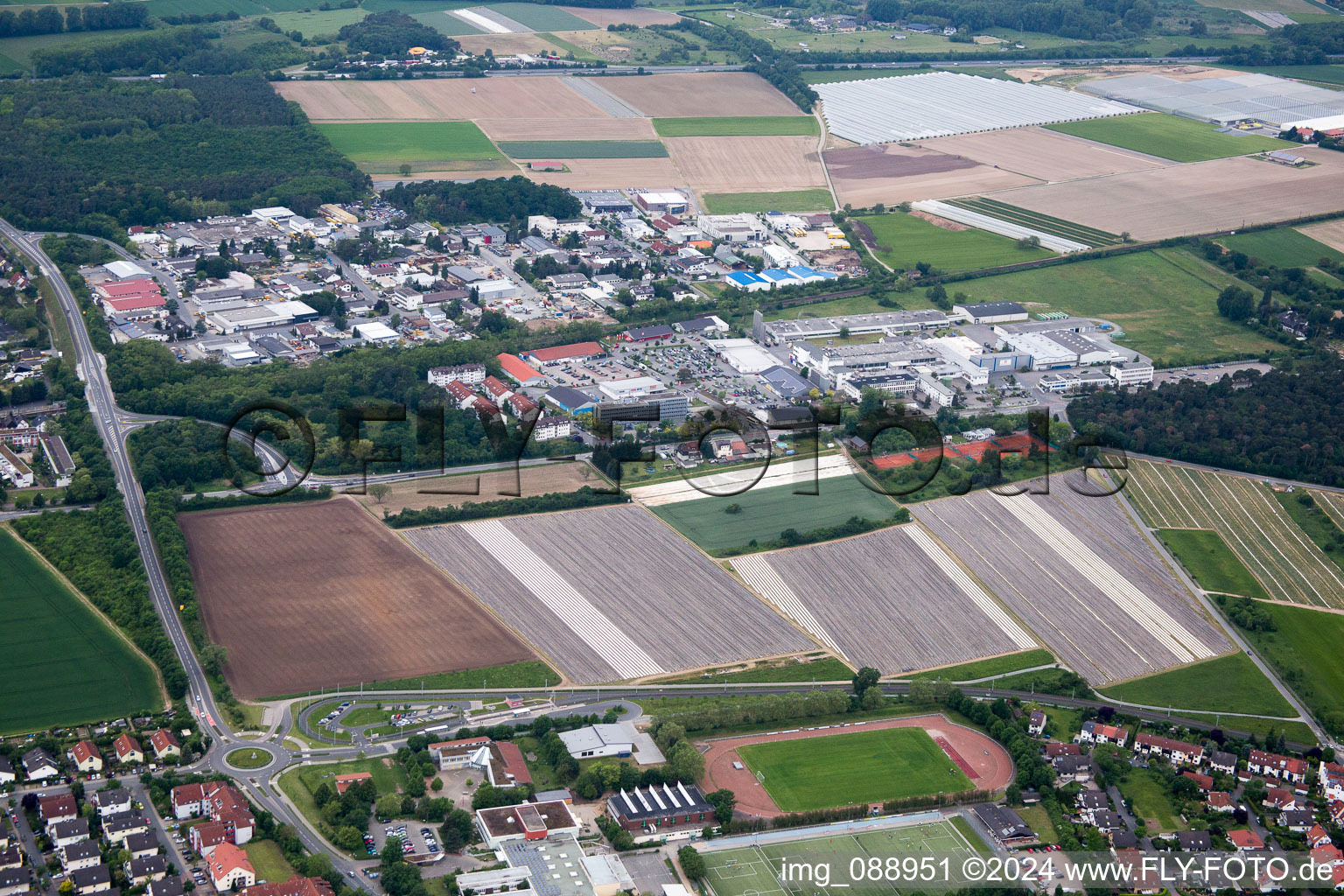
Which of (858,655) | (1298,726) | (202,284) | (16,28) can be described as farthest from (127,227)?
(1298,726)

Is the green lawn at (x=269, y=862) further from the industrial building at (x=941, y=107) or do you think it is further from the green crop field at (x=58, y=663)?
the industrial building at (x=941, y=107)

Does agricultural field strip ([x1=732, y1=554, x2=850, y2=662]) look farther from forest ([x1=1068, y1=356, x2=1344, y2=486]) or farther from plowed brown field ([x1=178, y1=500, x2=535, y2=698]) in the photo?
forest ([x1=1068, y1=356, x2=1344, y2=486])

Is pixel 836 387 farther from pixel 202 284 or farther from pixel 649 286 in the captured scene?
pixel 202 284

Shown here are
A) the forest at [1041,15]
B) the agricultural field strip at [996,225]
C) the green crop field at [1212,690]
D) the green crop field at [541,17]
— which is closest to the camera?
the green crop field at [1212,690]

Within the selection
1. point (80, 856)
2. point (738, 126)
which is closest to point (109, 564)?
point (80, 856)

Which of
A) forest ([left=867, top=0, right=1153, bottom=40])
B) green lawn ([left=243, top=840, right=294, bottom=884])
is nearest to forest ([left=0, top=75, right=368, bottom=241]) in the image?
green lawn ([left=243, top=840, right=294, bottom=884])

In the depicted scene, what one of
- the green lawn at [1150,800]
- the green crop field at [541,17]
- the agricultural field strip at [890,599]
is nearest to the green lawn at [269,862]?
the agricultural field strip at [890,599]

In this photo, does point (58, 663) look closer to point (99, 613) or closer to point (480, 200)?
point (99, 613)
